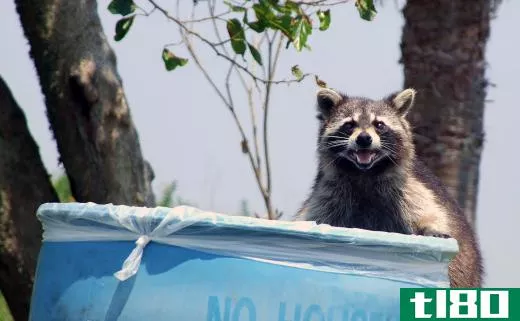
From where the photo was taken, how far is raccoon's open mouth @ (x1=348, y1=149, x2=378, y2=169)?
16.6ft

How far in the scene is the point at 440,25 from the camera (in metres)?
6.77

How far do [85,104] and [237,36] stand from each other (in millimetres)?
1058

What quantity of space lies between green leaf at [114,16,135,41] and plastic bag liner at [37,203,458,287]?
6.64ft

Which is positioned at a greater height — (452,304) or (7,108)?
(7,108)

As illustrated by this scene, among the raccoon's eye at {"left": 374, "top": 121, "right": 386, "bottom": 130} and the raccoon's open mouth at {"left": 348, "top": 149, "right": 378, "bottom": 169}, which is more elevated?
the raccoon's eye at {"left": 374, "top": 121, "right": 386, "bottom": 130}

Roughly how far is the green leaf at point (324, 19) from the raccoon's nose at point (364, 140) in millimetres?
676

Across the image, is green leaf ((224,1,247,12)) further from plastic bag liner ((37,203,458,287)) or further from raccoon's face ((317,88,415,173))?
plastic bag liner ((37,203,458,287))

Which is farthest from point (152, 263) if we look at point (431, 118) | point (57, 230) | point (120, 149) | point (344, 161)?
point (431, 118)

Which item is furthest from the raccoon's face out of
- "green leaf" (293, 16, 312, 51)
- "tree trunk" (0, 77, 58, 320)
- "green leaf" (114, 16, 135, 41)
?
"tree trunk" (0, 77, 58, 320)

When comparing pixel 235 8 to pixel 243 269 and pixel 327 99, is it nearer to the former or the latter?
pixel 327 99

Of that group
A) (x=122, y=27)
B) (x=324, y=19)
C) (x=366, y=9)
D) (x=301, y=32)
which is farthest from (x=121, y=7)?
(x=366, y=9)

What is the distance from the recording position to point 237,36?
5.36 meters

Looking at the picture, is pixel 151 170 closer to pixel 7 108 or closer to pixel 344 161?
pixel 7 108

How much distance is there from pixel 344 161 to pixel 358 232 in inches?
79.6
